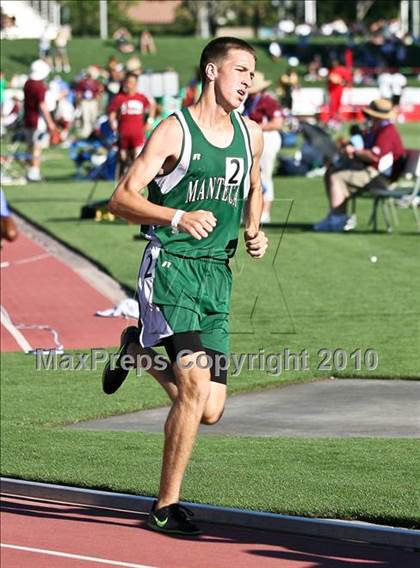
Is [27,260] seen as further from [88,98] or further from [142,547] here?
[88,98]

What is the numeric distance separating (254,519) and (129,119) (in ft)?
53.4

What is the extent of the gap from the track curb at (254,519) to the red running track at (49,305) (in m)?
4.71

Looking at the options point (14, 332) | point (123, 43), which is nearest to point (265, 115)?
point (14, 332)

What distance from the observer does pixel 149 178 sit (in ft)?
21.1

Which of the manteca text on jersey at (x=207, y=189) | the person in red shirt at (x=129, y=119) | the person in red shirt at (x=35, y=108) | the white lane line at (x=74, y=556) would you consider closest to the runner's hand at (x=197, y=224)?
the manteca text on jersey at (x=207, y=189)

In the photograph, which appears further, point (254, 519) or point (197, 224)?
point (254, 519)

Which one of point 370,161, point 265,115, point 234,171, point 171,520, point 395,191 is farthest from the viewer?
point 265,115

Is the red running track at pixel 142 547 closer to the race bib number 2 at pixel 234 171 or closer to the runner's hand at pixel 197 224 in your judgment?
the runner's hand at pixel 197 224

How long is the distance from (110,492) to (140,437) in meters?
1.57

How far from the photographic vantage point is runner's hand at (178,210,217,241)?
6.25 meters

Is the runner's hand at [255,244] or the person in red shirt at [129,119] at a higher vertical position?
the runner's hand at [255,244]

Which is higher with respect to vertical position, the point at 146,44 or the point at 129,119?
the point at 129,119

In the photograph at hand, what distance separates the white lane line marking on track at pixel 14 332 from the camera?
13383mm

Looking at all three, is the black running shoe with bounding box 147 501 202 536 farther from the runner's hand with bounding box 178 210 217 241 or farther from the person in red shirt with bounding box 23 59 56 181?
the person in red shirt with bounding box 23 59 56 181
